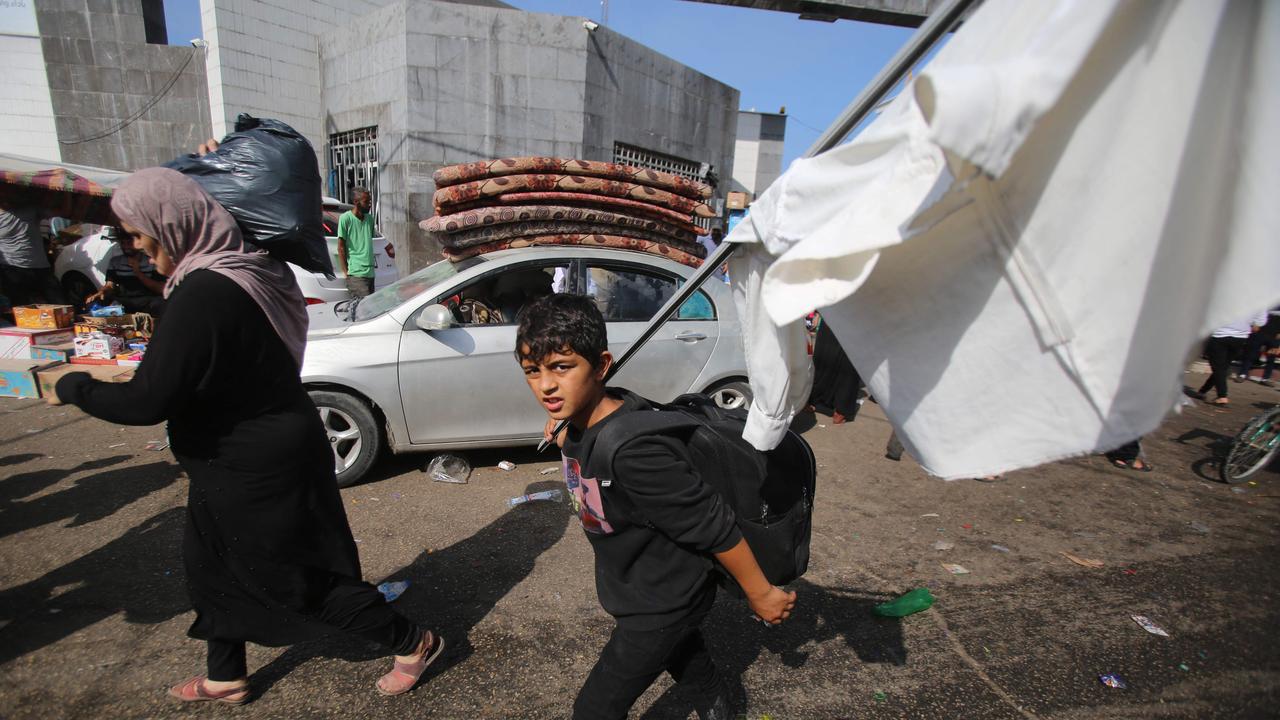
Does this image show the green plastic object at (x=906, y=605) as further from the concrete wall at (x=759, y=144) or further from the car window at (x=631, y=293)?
the concrete wall at (x=759, y=144)

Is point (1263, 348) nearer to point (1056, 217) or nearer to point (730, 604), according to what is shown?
point (730, 604)

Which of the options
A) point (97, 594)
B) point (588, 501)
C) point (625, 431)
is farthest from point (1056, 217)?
point (97, 594)

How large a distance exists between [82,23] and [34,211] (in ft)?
27.4

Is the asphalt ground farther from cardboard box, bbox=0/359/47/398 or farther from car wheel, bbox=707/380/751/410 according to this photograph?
car wheel, bbox=707/380/751/410

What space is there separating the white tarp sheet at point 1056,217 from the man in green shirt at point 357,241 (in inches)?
307

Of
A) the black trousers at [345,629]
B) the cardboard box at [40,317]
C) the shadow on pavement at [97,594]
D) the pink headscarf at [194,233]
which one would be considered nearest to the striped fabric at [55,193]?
the cardboard box at [40,317]

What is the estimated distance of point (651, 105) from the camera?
36.7 feet

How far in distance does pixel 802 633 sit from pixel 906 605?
1.96ft

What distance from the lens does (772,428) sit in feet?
4.79

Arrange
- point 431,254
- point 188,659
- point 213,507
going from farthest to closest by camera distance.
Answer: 1. point 431,254
2. point 188,659
3. point 213,507

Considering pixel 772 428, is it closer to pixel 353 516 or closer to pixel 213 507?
pixel 213 507

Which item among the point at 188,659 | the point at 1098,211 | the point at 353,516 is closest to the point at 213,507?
the point at 188,659

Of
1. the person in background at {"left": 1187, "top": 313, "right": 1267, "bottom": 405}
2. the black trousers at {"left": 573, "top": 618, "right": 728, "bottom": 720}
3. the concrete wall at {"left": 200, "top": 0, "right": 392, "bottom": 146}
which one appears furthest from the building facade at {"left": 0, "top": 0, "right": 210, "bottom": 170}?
the person in background at {"left": 1187, "top": 313, "right": 1267, "bottom": 405}

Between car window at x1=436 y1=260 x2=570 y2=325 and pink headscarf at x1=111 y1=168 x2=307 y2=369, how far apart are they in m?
2.45
